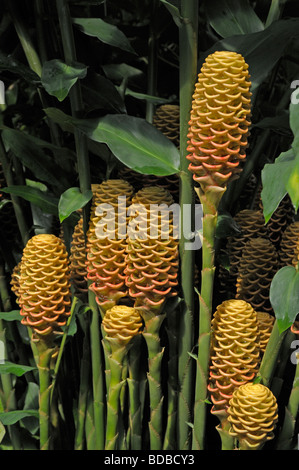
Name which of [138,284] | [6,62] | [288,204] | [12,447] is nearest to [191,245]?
[138,284]

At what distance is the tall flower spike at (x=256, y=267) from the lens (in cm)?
70

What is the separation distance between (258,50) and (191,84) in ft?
0.34

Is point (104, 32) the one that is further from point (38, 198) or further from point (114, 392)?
point (114, 392)

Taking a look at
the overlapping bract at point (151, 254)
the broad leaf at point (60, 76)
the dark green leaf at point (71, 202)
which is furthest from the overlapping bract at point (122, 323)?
the broad leaf at point (60, 76)

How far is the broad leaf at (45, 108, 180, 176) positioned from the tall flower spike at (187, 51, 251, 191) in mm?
61

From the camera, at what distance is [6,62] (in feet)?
2.29

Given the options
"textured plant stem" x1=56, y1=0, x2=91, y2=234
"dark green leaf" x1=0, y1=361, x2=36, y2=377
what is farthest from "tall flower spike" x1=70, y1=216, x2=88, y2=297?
"dark green leaf" x1=0, y1=361, x2=36, y2=377

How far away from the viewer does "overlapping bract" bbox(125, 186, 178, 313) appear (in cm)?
61

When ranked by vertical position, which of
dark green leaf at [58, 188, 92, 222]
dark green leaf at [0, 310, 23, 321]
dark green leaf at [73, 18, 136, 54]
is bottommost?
dark green leaf at [0, 310, 23, 321]

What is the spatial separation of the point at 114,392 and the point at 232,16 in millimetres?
494

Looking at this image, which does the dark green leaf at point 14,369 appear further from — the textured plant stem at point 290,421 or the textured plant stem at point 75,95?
the textured plant stem at point 290,421

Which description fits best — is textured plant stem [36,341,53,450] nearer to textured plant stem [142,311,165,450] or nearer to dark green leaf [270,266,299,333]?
textured plant stem [142,311,165,450]

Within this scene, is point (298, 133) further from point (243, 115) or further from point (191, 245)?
point (191, 245)

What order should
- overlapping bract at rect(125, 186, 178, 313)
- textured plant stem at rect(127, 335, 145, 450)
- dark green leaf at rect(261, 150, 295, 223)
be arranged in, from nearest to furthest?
1. dark green leaf at rect(261, 150, 295, 223)
2. overlapping bract at rect(125, 186, 178, 313)
3. textured plant stem at rect(127, 335, 145, 450)
